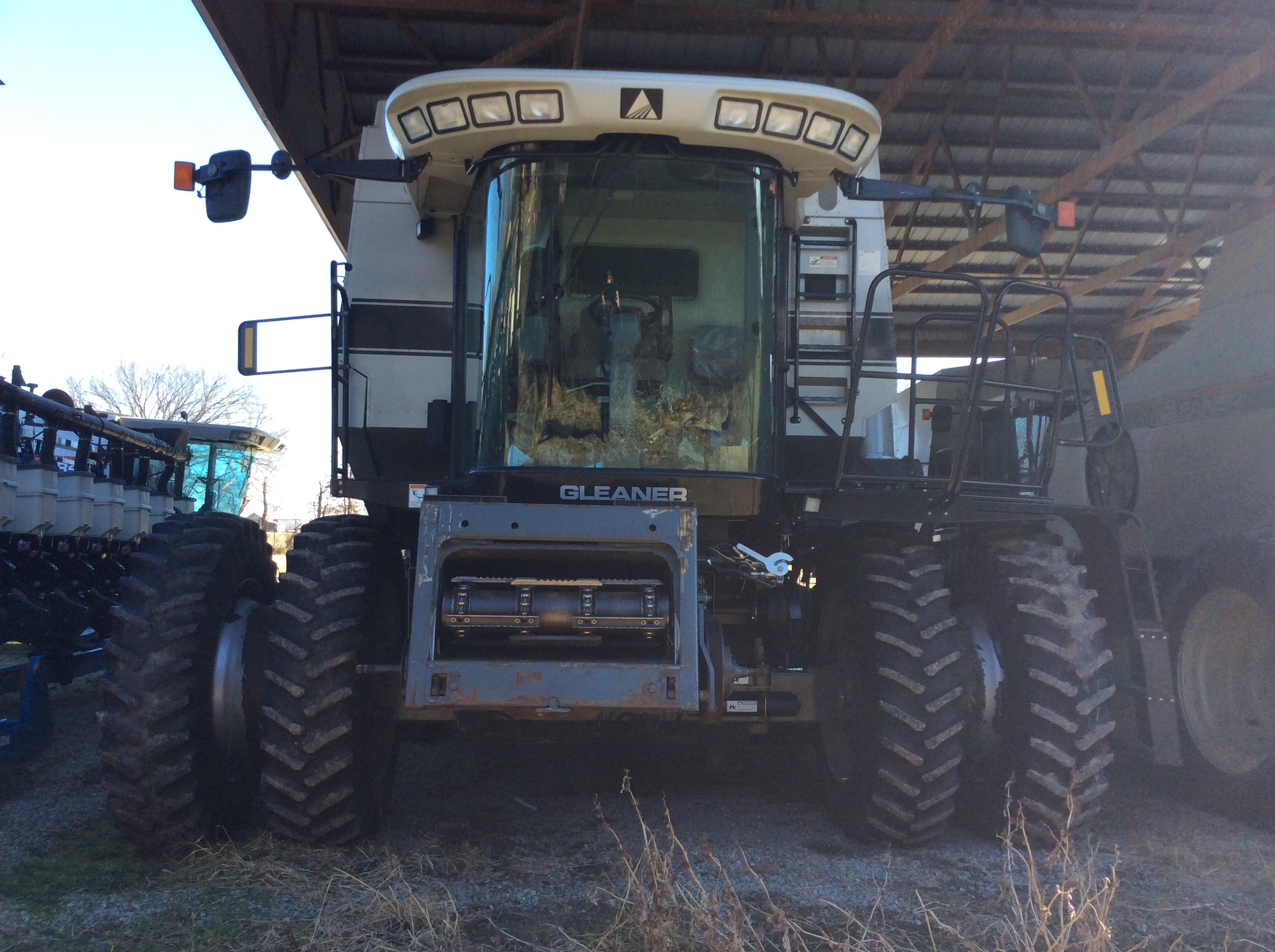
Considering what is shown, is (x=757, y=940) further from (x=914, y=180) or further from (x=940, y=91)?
(x=914, y=180)

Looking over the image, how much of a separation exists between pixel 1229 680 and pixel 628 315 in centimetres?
357

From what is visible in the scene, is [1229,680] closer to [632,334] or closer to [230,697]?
[632,334]

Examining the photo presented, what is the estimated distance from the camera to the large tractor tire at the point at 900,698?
4.18 metres

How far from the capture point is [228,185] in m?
4.38

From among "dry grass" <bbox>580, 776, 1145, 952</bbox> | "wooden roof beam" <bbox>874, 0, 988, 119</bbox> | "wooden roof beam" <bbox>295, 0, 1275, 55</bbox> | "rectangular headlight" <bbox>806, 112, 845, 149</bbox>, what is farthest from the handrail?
"wooden roof beam" <bbox>295, 0, 1275, 55</bbox>

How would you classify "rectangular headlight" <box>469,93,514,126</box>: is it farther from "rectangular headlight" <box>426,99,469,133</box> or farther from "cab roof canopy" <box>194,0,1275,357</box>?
"cab roof canopy" <box>194,0,1275,357</box>

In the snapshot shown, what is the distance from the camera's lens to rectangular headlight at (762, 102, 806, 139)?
4219 millimetres

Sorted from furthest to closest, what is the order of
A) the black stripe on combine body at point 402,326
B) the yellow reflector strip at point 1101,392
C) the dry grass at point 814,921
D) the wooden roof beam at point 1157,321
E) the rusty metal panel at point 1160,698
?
1. the wooden roof beam at point 1157,321
2. the black stripe on combine body at point 402,326
3. the yellow reflector strip at point 1101,392
4. the rusty metal panel at point 1160,698
5. the dry grass at point 814,921

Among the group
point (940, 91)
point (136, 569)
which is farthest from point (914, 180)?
point (136, 569)

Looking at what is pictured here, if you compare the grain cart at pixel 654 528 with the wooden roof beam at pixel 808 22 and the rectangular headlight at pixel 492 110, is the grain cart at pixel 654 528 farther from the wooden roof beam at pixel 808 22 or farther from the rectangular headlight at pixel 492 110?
the wooden roof beam at pixel 808 22

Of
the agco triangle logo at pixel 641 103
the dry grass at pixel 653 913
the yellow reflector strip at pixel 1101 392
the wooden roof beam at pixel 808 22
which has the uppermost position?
the wooden roof beam at pixel 808 22

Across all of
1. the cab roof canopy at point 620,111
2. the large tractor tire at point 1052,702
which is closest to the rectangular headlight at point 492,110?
the cab roof canopy at point 620,111

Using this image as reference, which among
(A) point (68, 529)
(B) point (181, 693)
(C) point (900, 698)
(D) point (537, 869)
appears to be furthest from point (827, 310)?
(A) point (68, 529)

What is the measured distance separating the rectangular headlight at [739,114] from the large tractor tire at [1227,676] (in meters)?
3.08
